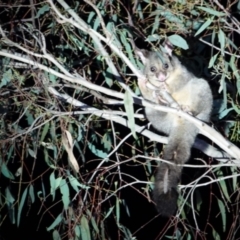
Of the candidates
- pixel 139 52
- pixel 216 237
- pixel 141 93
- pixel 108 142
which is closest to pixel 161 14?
pixel 139 52

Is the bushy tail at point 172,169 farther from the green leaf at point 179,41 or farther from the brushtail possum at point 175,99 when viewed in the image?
the green leaf at point 179,41

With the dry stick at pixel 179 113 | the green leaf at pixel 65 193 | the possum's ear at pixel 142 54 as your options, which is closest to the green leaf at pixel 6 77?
the dry stick at pixel 179 113

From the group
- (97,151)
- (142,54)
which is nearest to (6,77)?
(97,151)

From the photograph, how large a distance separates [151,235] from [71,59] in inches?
84.6

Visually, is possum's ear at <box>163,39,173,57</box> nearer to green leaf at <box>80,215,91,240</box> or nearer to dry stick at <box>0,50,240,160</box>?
dry stick at <box>0,50,240,160</box>

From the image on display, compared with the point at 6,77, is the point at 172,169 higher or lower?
lower

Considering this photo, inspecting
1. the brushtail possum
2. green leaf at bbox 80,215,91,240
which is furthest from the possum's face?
green leaf at bbox 80,215,91,240

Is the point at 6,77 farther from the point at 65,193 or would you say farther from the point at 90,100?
the point at 90,100

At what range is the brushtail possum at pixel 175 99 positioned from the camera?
10.5 feet

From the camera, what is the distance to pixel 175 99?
3.66 meters

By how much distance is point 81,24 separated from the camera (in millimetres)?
2930

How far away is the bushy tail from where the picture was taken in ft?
9.66

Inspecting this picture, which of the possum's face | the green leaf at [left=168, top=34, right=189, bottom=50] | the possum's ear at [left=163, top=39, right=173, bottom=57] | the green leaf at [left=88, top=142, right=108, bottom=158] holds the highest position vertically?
the green leaf at [left=168, top=34, right=189, bottom=50]

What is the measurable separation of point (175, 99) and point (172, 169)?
57 centimetres
